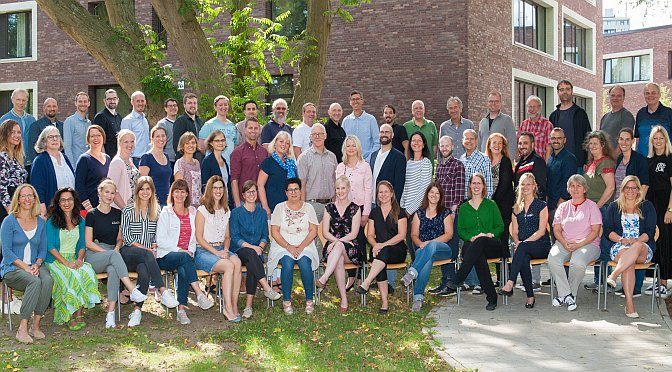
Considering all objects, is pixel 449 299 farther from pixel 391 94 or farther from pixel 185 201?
pixel 391 94

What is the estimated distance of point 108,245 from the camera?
30.0ft

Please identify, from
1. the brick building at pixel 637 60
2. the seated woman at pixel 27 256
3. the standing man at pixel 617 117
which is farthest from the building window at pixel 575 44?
the seated woman at pixel 27 256

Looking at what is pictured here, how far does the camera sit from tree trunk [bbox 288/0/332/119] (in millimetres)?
14109

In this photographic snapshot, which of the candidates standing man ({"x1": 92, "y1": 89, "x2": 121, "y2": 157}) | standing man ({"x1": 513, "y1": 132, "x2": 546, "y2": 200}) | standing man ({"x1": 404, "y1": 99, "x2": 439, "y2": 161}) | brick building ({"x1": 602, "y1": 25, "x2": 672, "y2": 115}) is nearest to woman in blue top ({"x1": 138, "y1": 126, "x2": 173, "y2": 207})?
standing man ({"x1": 92, "y1": 89, "x2": 121, "y2": 157})

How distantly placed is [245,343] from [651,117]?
674 centimetres

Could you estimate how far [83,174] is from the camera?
9484mm

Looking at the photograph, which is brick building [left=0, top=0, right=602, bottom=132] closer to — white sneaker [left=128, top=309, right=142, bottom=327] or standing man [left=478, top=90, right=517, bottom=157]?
standing man [left=478, top=90, right=517, bottom=157]

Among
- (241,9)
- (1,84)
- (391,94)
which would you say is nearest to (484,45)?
(391,94)

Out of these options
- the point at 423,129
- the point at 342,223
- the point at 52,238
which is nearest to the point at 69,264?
the point at 52,238

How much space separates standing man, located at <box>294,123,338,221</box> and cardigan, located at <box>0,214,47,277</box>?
3240 millimetres

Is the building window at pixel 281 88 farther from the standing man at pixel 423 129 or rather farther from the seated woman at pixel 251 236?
the seated woman at pixel 251 236

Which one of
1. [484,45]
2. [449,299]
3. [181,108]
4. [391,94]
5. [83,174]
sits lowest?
[449,299]

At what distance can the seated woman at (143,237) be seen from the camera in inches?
351

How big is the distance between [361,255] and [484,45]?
13700 mm
